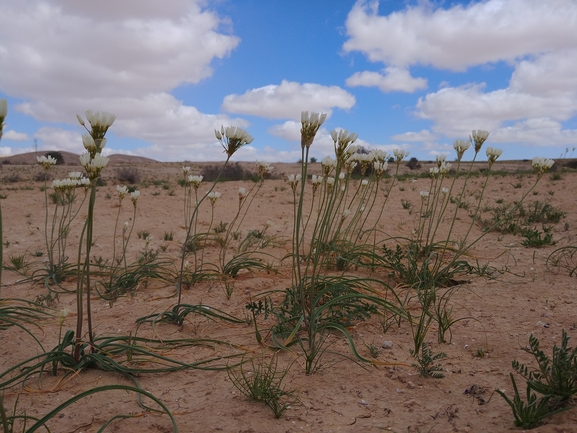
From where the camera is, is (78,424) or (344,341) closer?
(78,424)

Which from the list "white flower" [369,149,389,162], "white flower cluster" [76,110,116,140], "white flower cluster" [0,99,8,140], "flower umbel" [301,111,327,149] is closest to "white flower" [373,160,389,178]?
"white flower" [369,149,389,162]

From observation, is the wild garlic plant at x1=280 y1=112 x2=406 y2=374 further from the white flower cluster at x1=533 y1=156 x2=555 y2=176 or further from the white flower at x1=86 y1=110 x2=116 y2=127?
the white flower cluster at x1=533 y1=156 x2=555 y2=176

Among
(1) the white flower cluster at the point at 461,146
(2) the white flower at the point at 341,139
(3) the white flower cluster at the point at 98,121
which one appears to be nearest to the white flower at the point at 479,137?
(1) the white flower cluster at the point at 461,146

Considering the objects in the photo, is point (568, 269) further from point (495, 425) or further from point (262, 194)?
point (262, 194)

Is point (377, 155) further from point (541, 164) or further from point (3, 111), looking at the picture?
point (3, 111)

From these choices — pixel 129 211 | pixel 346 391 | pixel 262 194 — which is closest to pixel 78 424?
pixel 346 391

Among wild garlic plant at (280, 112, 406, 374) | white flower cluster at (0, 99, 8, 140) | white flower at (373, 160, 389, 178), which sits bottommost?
wild garlic plant at (280, 112, 406, 374)

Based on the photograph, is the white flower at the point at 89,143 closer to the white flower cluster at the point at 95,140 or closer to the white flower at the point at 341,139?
the white flower cluster at the point at 95,140

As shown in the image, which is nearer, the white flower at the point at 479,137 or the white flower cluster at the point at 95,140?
the white flower cluster at the point at 95,140

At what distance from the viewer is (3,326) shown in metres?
2.69

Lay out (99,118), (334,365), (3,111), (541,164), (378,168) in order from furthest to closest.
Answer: (378,168), (541,164), (334,365), (99,118), (3,111)

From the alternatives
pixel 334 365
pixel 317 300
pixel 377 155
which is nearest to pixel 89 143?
pixel 317 300

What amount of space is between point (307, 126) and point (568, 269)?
3.08 meters

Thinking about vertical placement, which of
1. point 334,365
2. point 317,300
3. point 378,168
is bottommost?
point 334,365
